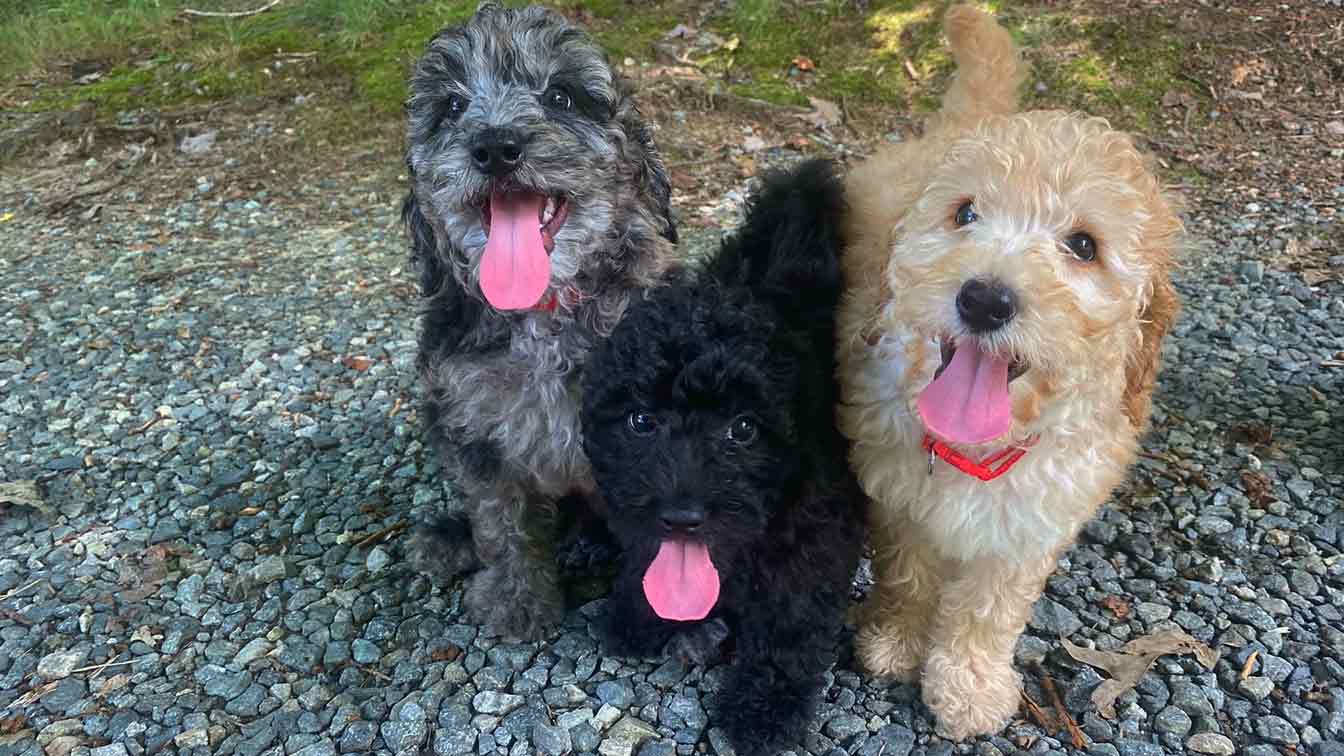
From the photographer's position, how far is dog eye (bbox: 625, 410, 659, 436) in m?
2.79

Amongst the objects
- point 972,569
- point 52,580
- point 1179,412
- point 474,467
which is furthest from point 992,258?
point 52,580

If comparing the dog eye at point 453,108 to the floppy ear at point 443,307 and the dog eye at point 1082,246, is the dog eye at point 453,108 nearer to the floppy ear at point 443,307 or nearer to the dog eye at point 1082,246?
the floppy ear at point 443,307

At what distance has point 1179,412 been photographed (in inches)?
191

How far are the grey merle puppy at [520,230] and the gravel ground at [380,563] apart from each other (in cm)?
80

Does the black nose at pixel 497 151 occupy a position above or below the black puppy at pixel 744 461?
above

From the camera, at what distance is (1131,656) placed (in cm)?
356

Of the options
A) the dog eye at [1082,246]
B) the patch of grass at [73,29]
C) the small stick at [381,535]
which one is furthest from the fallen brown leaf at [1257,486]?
the patch of grass at [73,29]

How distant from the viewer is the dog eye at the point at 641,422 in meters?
2.79

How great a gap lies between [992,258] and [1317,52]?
7311 mm

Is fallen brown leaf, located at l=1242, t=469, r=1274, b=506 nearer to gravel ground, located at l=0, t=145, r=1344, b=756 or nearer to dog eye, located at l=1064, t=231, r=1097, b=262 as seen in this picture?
gravel ground, located at l=0, t=145, r=1344, b=756

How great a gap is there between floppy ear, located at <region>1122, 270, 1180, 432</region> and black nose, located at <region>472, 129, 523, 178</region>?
1959mm

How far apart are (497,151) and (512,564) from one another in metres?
1.59

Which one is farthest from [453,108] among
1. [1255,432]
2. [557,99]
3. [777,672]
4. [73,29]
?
[73,29]

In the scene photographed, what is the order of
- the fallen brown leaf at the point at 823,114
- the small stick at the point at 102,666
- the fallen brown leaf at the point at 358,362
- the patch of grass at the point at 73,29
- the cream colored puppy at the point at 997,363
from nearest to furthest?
the cream colored puppy at the point at 997,363 → the small stick at the point at 102,666 → the fallen brown leaf at the point at 358,362 → the fallen brown leaf at the point at 823,114 → the patch of grass at the point at 73,29
